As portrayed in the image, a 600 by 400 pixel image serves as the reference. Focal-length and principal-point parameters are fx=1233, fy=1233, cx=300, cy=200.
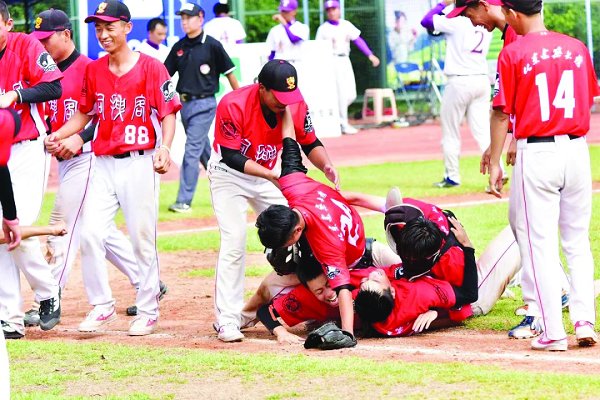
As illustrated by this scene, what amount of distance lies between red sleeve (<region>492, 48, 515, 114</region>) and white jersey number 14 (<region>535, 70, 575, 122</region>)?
0.16 metres

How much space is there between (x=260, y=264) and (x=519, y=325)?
3703mm

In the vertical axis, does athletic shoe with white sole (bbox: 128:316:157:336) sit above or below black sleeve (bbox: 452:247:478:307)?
below

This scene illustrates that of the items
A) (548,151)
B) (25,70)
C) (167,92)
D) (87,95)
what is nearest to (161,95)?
(167,92)

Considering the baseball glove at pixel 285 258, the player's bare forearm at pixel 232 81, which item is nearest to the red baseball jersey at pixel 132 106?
the baseball glove at pixel 285 258

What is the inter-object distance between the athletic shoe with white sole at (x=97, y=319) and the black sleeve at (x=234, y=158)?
5.16ft

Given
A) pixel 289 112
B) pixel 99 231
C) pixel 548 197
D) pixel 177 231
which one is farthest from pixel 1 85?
pixel 177 231

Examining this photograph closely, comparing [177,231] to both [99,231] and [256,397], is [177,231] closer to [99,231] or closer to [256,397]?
[99,231]

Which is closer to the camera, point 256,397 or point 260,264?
point 256,397

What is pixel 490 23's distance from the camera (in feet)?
26.2

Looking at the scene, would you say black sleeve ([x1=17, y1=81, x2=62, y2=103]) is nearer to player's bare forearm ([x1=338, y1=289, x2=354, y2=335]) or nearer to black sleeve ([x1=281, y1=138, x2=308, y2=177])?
black sleeve ([x1=281, y1=138, x2=308, y2=177])

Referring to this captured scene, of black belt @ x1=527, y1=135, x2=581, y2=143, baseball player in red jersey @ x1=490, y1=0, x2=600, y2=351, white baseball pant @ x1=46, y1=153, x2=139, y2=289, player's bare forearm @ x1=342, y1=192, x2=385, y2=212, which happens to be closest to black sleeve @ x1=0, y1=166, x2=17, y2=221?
player's bare forearm @ x1=342, y1=192, x2=385, y2=212

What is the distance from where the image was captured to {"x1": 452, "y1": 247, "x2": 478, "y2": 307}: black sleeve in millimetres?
8117

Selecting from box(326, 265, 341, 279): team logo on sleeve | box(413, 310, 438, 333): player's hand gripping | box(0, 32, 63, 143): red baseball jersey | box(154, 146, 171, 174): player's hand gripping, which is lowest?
box(413, 310, 438, 333): player's hand gripping

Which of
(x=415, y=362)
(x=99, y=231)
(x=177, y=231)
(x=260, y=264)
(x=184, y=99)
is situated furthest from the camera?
(x=184, y=99)
